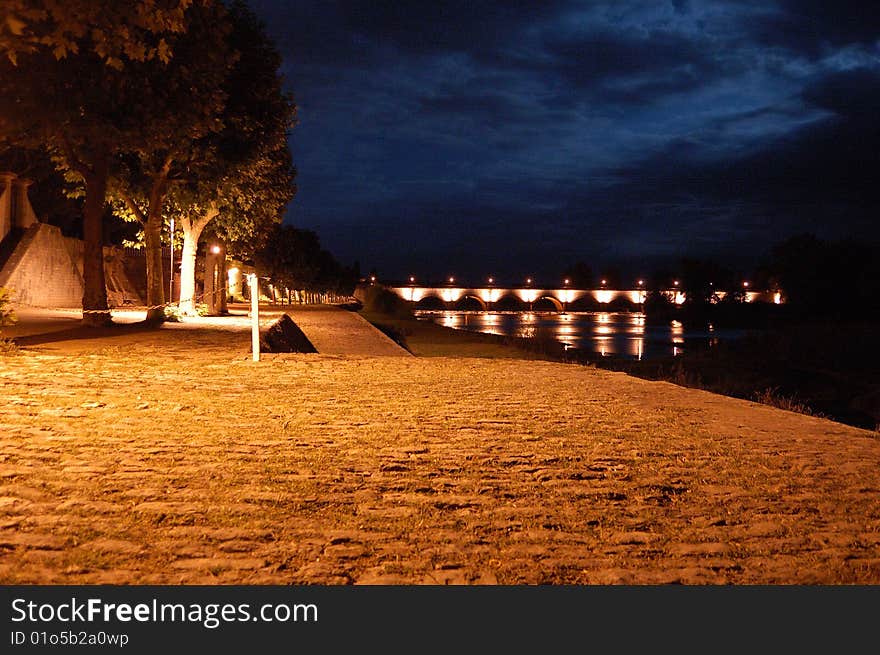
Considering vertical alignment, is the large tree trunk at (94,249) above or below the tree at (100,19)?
below

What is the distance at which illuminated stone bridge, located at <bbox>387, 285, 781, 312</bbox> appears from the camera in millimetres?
137875

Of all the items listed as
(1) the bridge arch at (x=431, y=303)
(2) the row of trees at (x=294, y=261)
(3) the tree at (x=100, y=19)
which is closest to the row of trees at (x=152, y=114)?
(3) the tree at (x=100, y=19)

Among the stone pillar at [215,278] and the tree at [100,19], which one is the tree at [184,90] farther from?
the stone pillar at [215,278]

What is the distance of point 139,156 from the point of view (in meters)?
23.0

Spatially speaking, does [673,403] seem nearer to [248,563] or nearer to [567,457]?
[567,457]

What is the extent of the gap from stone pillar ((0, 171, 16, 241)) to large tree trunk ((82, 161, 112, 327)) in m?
13.5

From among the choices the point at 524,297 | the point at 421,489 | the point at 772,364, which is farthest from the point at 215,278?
the point at 524,297

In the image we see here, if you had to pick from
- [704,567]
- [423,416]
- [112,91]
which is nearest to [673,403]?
[423,416]

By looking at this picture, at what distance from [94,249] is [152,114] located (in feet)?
14.6

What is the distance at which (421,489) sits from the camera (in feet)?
17.0

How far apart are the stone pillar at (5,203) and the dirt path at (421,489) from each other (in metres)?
25.3

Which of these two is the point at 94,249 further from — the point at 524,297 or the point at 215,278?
the point at 524,297

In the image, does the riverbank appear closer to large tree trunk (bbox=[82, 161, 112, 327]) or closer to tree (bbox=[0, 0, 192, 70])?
large tree trunk (bbox=[82, 161, 112, 327])

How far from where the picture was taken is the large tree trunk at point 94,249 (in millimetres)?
19984
